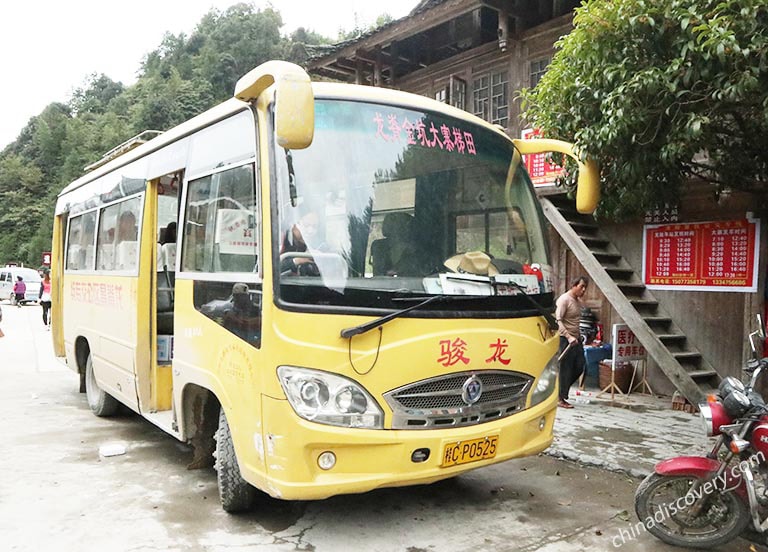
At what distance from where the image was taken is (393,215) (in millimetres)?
3906

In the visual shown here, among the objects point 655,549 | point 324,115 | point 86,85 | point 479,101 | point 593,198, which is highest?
point 86,85

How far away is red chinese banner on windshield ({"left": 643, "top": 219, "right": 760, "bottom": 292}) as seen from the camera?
7.63 metres

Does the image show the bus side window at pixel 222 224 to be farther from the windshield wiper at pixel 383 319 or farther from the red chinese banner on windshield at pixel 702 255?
the red chinese banner on windshield at pixel 702 255

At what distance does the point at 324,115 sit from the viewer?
3.88m

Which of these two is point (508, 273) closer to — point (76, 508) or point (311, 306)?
point (311, 306)

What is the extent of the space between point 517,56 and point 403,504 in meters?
8.75

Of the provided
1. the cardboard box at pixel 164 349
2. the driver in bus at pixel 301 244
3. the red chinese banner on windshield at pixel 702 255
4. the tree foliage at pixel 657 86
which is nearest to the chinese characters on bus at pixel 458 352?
the driver in bus at pixel 301 244

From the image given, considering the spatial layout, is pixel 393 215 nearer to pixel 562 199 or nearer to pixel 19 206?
pixel 562 199

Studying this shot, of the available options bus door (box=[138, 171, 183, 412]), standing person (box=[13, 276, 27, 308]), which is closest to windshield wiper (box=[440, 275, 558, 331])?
bus door (box=[138, 171, 183, 412])

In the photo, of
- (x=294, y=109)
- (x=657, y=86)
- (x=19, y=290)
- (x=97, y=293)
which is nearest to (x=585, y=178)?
(x=657, y=86)

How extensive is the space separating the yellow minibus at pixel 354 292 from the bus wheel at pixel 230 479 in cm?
1

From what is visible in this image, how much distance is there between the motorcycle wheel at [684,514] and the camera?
3820 millimetres

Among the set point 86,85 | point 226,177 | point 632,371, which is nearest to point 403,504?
point 226,177

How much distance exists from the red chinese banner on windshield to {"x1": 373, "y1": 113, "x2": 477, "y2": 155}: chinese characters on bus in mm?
4970
